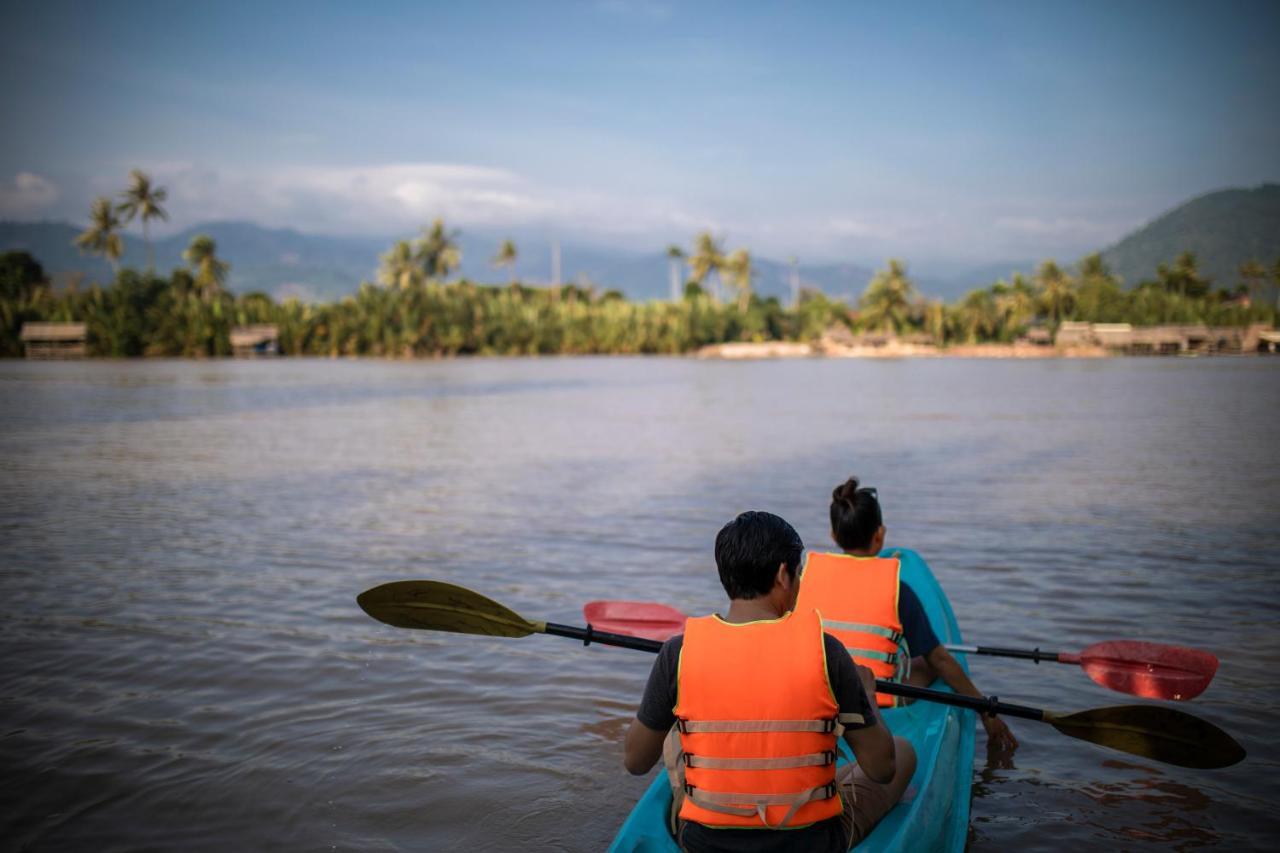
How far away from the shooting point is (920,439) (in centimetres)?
2055

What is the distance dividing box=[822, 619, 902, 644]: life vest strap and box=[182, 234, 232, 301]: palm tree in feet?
295

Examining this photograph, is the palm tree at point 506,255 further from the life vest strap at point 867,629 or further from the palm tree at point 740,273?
the life vest strap at point 867,629

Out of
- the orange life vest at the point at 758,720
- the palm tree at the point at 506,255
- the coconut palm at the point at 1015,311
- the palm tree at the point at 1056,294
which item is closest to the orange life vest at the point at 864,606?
the orange life vest at the point at 758,720

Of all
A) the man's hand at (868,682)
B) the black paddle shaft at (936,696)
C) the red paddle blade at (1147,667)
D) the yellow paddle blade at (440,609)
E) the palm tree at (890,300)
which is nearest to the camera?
the man's hand at (868,682)

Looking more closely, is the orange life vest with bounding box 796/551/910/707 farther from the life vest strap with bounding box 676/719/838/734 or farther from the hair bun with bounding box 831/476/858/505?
the life vest strap with bounding box 676/719/838/734

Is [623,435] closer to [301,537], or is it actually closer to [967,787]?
[301,537]

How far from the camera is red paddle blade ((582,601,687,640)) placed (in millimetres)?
5145

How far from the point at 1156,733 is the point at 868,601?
3.90 ft

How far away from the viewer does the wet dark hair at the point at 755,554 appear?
8.93ft

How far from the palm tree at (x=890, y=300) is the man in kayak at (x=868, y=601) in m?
95.0

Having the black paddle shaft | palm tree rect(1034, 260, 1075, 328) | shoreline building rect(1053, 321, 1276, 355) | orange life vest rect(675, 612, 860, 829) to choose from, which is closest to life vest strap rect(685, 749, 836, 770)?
orange life vest rect(675, 612, 860, 829)

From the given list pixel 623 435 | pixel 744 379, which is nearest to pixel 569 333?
pixel 744 379

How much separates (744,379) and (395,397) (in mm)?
22002

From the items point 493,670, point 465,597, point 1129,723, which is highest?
point 465,597
